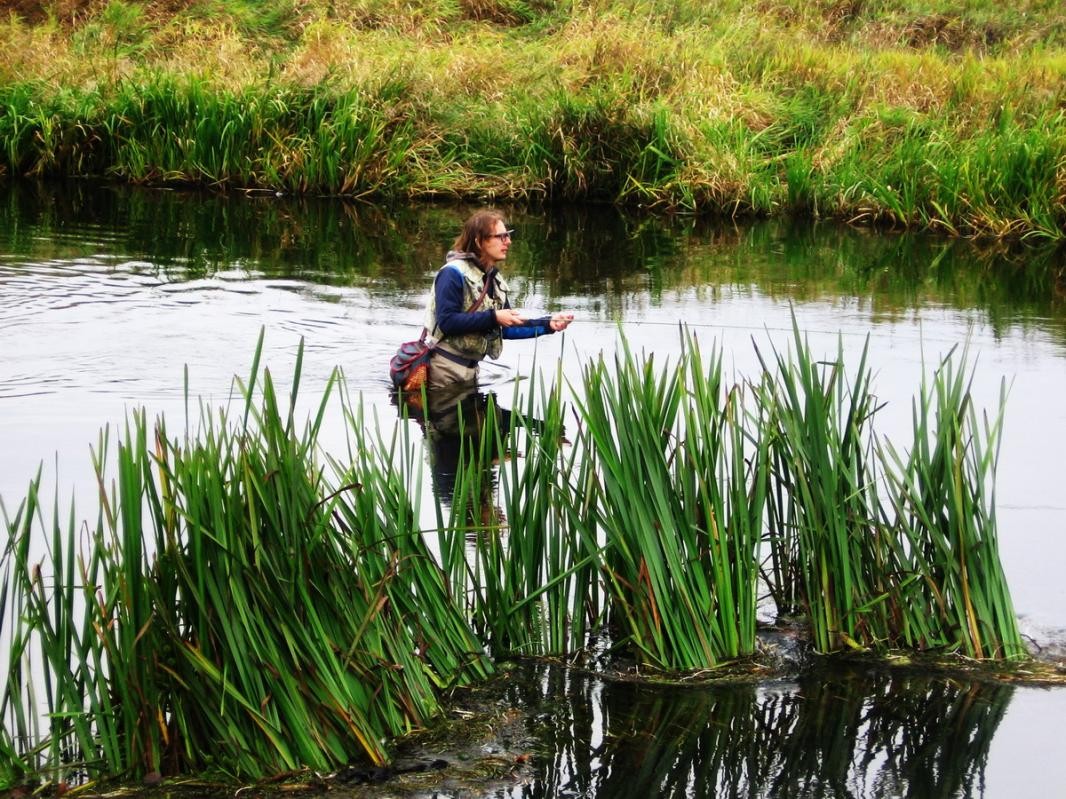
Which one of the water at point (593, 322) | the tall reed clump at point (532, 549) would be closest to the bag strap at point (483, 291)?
the water at point (593, 322)

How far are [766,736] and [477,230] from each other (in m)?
3.91

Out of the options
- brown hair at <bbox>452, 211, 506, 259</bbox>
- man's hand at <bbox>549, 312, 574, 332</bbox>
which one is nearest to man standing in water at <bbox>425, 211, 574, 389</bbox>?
brown hair at <bbox>452, 211, 506, 259</bbox>

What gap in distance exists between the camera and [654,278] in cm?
1224

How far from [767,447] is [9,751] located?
7.63 feet

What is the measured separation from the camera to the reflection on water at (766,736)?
4.01m

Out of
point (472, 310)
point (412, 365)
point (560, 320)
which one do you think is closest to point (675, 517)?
point (560, 320)

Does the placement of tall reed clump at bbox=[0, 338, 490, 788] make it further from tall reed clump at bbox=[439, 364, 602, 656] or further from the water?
the water

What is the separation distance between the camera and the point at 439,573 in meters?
4.10

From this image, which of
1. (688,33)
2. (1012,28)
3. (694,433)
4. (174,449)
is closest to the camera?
(174,449)

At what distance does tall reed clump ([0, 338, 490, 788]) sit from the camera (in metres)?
3.44

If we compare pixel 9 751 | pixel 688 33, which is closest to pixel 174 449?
pixel 9 751

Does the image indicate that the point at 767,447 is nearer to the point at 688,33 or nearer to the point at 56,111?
the point at 56,111

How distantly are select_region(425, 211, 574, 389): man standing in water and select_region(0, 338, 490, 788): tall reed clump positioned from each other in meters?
3.72

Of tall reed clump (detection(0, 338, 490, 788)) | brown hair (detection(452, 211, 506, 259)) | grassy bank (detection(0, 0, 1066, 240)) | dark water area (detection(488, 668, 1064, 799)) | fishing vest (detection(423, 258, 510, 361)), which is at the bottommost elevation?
dark water area (detection(488, 668, 1064, 799))
